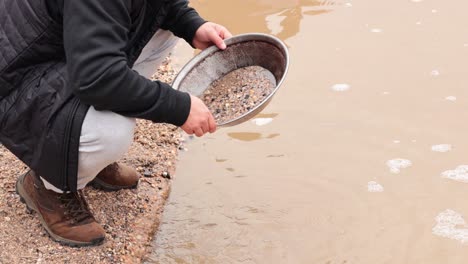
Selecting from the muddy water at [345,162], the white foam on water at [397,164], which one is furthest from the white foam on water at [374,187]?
the white foam on water at [397,164]

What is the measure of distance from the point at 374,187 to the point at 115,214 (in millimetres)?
1085

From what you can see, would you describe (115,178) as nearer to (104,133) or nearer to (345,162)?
(104,133)

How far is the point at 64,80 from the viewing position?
1950 mm

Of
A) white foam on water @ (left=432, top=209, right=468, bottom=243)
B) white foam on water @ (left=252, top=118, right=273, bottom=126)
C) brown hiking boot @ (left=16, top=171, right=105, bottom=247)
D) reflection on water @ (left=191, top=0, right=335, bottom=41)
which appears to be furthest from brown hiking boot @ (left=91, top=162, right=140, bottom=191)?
reflection on water @ (left=191, top=0, right=335, bottom=41)

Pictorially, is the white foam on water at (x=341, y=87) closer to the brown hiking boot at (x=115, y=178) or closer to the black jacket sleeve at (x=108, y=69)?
the brown hiking boot at (x=115, y=178)

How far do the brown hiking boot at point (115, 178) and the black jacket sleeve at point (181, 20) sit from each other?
61 cm

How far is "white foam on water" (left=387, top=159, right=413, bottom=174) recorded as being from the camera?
2.72 m

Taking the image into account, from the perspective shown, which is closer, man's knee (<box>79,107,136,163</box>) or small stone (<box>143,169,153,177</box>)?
man's knee (<box>79,107,136,163</box>)

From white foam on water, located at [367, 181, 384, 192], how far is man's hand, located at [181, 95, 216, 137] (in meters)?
0.88

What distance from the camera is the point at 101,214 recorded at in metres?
2.51

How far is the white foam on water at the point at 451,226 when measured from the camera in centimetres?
235

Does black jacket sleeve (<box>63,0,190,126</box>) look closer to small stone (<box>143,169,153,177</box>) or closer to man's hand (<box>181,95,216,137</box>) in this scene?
man's hand (<box>181,95,216,137</box>)

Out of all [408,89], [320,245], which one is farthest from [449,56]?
[320,245]

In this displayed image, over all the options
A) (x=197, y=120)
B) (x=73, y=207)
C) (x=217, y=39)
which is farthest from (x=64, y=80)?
(x=217, y=39)
